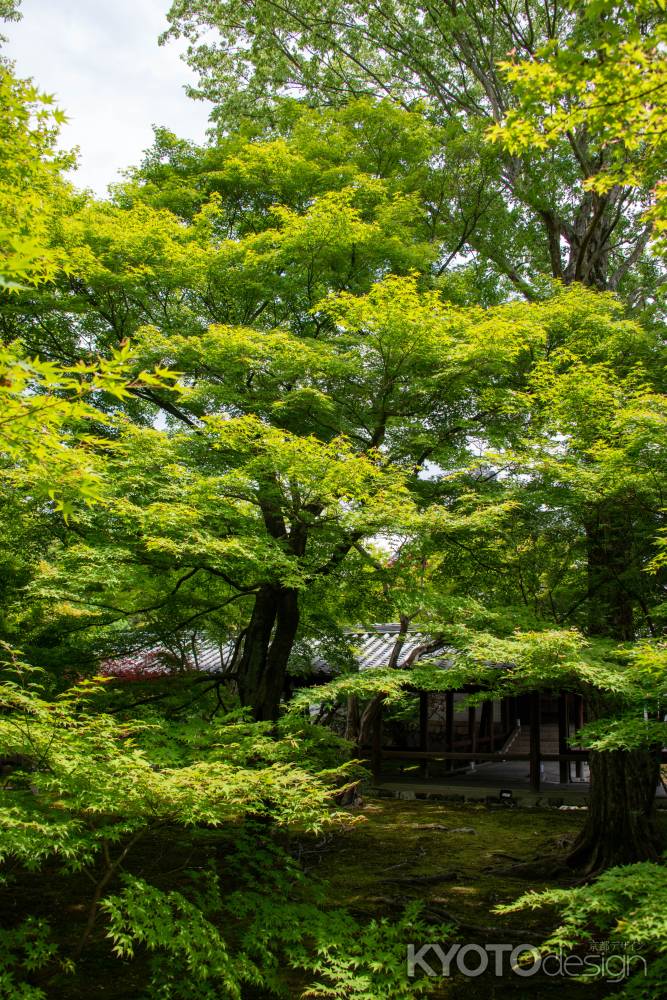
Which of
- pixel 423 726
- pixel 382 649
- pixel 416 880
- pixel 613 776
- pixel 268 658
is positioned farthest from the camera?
pixel 382 649

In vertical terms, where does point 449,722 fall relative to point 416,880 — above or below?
above

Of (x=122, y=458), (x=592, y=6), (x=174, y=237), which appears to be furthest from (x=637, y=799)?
(x=174, y=237)

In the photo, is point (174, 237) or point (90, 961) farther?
point (174, 237)

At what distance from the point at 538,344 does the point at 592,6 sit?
5.60 metres

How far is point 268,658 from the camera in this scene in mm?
10031

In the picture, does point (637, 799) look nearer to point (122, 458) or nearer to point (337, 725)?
point (122, 458)

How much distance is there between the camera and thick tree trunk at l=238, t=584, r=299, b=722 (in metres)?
9.80

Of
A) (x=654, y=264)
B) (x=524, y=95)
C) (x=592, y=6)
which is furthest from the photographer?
(x=654, y=264)

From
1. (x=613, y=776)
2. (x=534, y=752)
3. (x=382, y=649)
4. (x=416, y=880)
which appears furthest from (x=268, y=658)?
(x=382, y=649)

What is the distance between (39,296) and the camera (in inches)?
356

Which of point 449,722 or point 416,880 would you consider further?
point 449,722

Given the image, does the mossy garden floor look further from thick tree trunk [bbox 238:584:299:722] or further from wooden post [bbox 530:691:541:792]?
thick tree trunk [bbox 238:584:299:722]

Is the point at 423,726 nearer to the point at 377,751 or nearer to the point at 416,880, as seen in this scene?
the point at 377,751

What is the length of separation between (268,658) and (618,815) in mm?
4889
